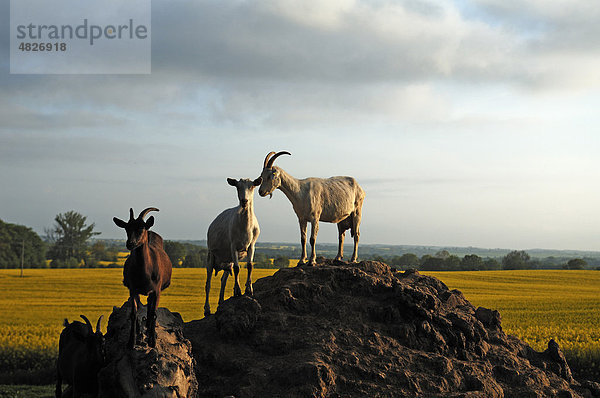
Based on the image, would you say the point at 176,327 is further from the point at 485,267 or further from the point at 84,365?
the point at 485,267

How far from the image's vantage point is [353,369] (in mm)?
9430

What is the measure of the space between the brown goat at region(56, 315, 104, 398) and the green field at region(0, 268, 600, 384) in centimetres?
A: 1089

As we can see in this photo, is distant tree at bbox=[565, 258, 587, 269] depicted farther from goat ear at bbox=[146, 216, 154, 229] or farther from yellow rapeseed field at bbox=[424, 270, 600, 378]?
goat ear at bbox=[146, 216, 154, 229]

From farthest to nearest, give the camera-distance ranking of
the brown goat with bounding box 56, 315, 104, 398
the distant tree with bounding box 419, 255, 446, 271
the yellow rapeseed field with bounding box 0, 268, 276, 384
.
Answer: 1. the distant tree with bounding box 419, 255, 446, 271
2. the yellow rapeseed field with bounding box 0, 268, 276, 384
3. the brown goat with bounding box 56, 315, 104, 398

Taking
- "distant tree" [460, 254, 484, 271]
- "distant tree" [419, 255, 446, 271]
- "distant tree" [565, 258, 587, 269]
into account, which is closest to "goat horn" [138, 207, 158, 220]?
"distant tree" [419, 255, 446, 271]

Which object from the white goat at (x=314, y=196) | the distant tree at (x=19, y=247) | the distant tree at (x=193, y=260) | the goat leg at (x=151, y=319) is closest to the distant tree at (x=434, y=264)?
the distant tree at (x=193, y=260)

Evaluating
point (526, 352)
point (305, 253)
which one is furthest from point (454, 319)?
point (305, 253)

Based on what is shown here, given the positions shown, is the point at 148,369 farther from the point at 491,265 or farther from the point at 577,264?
the point at 577,264

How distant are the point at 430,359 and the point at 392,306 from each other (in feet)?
4.56

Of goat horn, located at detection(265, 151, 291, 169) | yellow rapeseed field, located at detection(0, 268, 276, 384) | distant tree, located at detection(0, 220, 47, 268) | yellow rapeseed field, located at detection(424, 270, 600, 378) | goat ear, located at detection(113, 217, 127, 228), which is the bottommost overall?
yellow rapeseed field, located at detection(424, 270, 600, 378)

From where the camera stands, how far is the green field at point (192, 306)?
746 inches

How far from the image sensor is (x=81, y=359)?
835 cm

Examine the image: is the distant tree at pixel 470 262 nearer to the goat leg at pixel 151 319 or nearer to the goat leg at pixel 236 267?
the goat leg at pixel 236 267

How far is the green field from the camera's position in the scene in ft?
62.1
